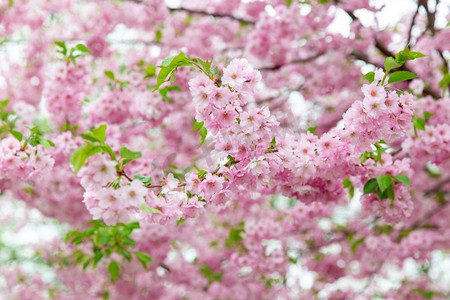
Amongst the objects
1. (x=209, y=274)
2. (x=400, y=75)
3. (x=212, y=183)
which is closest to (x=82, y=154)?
(x=212, y=183)

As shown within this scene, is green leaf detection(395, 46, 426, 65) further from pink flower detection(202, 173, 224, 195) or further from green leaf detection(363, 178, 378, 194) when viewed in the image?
pink flower detection(202, 173, 224, 195)

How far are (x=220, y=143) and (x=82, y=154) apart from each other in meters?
0.65

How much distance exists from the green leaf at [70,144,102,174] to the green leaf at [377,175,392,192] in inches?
56.0

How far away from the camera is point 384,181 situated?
232 cm

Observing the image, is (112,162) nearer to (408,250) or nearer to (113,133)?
(113,133)

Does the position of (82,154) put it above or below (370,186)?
above

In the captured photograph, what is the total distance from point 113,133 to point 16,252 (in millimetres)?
6502

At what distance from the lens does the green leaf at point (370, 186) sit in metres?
2.39

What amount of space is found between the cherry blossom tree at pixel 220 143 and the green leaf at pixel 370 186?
0.01 meters

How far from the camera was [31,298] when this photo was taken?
6.76 meters

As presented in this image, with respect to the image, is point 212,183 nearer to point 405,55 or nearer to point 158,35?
point 405,55

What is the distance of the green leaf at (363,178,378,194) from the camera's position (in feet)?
7.83

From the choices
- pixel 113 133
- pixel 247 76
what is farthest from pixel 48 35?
pixel 247 76

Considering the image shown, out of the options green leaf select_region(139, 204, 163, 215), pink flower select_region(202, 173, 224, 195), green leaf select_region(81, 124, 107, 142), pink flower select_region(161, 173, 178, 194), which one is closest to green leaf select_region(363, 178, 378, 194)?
pink flower select_region(202, 173, 224, 195)
